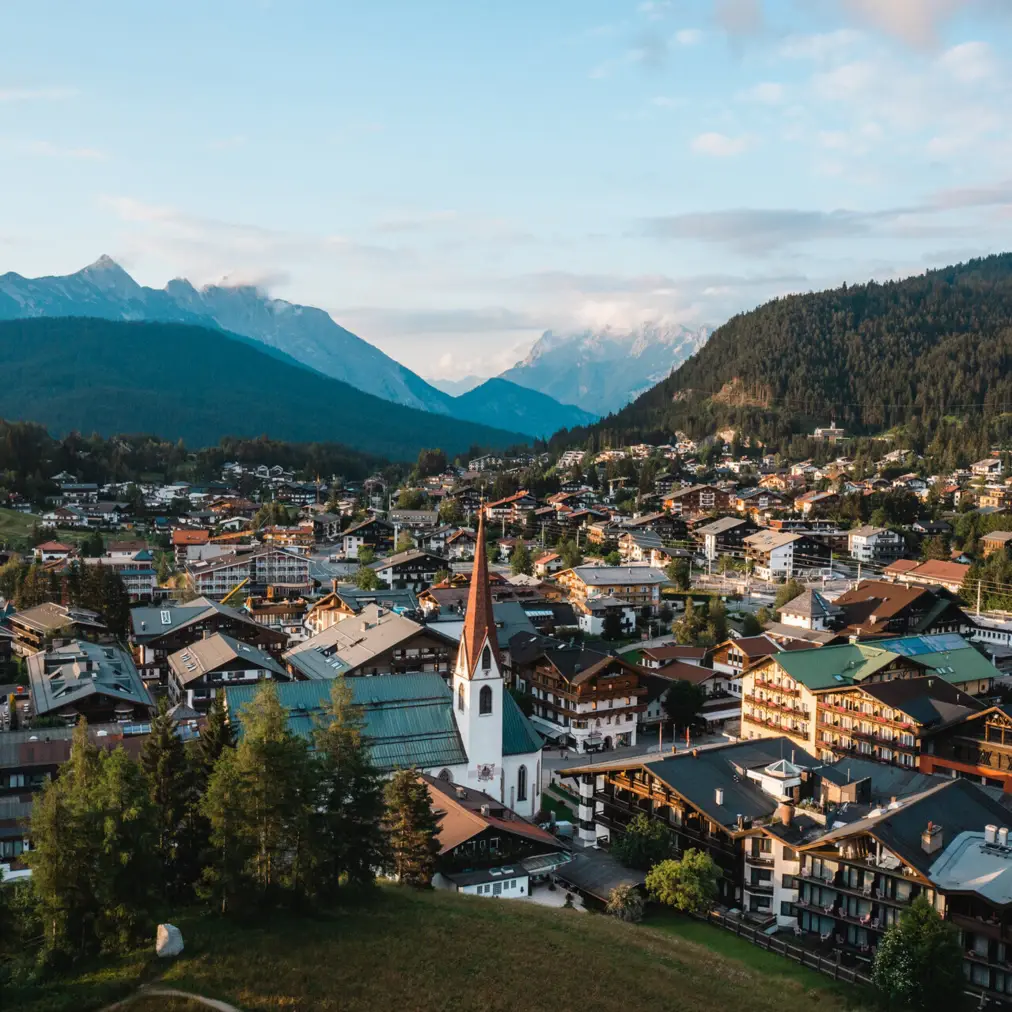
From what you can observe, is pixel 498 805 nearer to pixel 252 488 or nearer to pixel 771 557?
pixel 771 557

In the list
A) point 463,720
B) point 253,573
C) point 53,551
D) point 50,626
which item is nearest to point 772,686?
point 463,720

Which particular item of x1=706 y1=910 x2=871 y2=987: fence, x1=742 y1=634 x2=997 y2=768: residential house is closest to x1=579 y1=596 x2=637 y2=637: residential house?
x1=742 y1=634 x2=997 y2=768: residential house

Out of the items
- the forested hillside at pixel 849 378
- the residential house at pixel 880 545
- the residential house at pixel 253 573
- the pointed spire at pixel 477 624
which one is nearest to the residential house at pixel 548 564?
the residential house at pixel 253 573

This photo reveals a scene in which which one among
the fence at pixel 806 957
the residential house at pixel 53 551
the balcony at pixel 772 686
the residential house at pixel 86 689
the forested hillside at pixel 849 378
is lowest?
the fence at pixel 806 957

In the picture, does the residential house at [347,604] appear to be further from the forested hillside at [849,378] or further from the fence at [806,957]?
the forested hillside at [849,378]

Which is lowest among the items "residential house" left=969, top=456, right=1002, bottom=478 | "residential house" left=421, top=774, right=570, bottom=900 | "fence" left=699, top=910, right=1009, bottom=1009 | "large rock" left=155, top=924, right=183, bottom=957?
"fence" left=699, top=910, right=1009, bottom=1009

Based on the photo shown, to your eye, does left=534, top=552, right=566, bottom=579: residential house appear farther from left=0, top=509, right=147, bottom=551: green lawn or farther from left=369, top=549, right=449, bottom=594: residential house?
left=0, top=509, right=147, bottom=551: green lawn

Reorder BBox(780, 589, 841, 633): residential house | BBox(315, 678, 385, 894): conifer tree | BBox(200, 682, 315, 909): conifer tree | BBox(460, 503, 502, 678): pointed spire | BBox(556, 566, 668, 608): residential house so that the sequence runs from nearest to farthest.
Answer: BBox(200, 682, 315, 909): conifer tree, BBox(315, 678, 385, 894): conifer tree, BBox(460, 503, 502, 678): pointed spire, BBox(780, 589, 841, 633): residential house, BBox(556, 566, 668, 608): residential house
